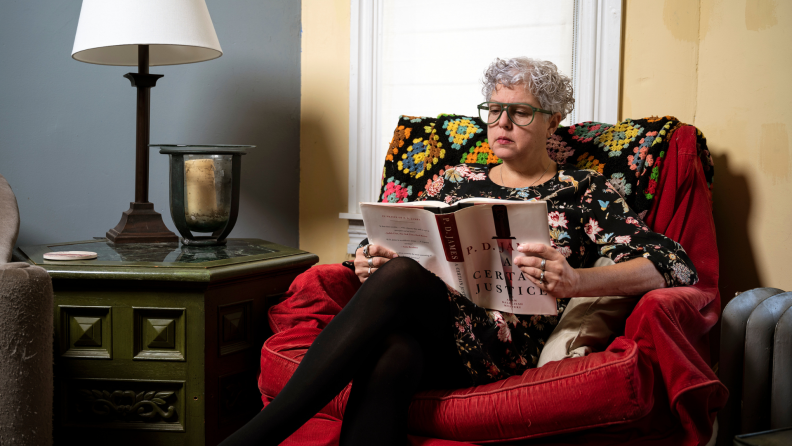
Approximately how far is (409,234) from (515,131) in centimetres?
46

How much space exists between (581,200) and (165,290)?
3.39ft

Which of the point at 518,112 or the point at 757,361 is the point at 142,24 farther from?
the point at 757,361

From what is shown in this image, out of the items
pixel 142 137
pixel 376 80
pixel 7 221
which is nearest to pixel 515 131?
pixel 376 80

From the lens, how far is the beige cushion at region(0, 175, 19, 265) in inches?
51.8

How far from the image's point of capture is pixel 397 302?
1.10m

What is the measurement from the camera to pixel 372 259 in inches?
50.2

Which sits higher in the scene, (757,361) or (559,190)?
(559,190)

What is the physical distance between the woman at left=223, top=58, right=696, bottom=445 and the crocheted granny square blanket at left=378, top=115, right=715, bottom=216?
0.42ft

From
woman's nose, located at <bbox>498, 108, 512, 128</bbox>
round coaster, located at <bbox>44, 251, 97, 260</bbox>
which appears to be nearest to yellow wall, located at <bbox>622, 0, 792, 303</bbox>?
woman's nose, located at <bbox>498, 108, 512, 128</bbox>

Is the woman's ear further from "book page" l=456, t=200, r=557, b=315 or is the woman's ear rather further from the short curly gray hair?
"book page" l=456, t=200, r=557, b=315

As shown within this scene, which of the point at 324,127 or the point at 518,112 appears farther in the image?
the point at 324,127

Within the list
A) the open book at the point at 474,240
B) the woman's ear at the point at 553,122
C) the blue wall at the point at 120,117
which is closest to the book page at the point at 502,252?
the open book at the point at 474,240

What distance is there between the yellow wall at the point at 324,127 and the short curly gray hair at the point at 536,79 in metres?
A: 0.84

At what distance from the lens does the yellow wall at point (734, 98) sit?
5.27 feet
